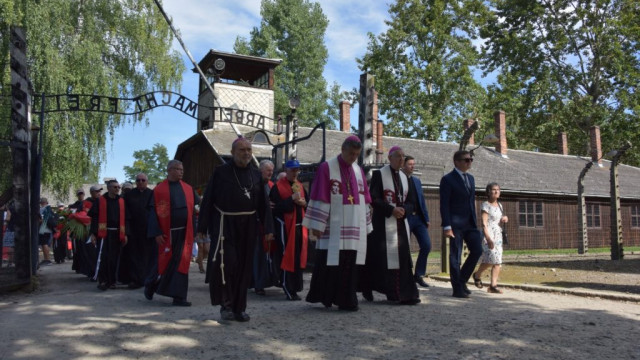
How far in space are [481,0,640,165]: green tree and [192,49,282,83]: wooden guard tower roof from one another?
16.7 metres

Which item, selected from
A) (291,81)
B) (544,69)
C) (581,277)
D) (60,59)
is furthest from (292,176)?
(291,81)

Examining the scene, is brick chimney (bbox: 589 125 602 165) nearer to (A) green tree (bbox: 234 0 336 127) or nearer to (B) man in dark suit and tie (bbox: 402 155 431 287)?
(A) green tree (bbox: 234 0 336 127)

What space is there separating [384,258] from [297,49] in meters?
41.5

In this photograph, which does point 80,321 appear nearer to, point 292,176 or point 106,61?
point 292,176

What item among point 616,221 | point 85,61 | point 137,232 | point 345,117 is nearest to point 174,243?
point 137,232

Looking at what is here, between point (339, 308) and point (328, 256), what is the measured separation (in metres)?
0.61

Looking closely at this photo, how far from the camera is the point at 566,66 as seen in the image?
3553cm

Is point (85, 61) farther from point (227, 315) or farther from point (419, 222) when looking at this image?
point (227, 315)

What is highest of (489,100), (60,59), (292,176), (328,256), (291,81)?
(291,81)

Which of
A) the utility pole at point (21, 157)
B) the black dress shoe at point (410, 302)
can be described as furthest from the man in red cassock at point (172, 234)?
the black dress shoe at point (410, 302)

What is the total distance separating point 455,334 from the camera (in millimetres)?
5145

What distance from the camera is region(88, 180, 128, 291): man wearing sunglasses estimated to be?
9.62 metres

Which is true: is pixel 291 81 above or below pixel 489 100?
above

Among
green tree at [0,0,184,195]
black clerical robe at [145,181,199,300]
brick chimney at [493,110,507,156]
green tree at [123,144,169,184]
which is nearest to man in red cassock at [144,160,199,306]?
black clerical robe at [145,181,199,300]
